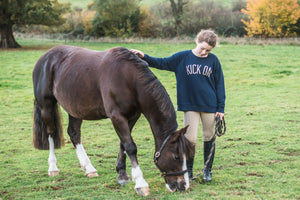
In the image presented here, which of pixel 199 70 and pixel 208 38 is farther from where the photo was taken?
pixel 199 70

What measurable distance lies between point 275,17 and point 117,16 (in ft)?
54.2

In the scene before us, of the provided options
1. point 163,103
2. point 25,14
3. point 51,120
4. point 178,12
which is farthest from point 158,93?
point 178,12

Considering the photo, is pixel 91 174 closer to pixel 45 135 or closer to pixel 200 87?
pixel 45 135

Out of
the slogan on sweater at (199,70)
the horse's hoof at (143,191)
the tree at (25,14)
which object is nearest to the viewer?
the horse's hoof at (143,191)

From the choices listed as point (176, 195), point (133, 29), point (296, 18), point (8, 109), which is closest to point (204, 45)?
point (176, 195)

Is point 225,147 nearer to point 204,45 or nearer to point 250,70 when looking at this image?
point 204,45

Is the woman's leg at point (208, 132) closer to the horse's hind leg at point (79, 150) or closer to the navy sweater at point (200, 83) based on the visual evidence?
the navy sweater at point (200, 83)

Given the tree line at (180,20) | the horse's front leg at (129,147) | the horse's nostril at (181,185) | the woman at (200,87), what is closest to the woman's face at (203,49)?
the woman at (200,87)

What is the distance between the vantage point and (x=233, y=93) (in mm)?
12625

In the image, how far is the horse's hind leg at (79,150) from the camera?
5.08 metres

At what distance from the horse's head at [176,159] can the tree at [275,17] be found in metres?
31.1

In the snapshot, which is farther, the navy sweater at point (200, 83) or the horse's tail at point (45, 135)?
the horse's tail at point (45, 135)

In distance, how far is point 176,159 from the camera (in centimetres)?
390

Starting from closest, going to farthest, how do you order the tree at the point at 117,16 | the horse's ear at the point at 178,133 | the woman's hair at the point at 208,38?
the horse's ear at the point at 178,133, the woman's hair at the point at 208,38, the tree at the point at 117,16
